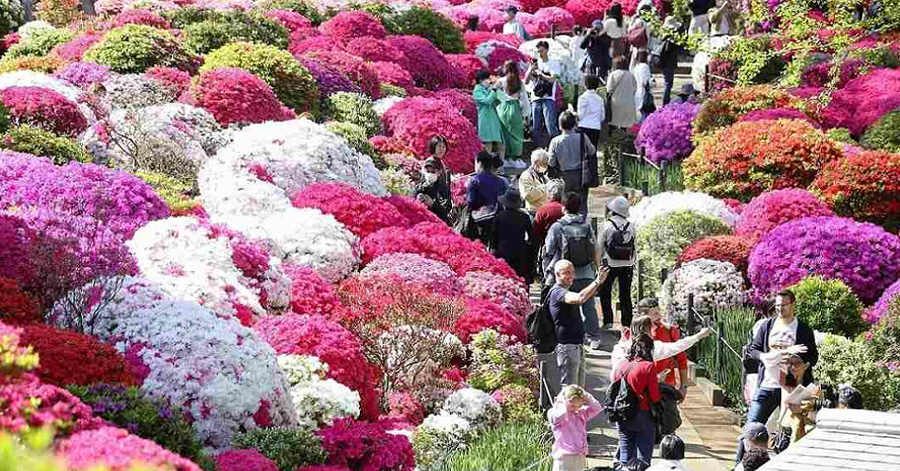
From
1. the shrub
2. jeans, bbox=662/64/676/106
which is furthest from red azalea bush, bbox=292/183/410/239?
jeans, bbox=662/64/676/106

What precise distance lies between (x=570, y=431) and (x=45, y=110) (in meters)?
8.36

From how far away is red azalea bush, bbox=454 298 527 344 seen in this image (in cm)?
1312

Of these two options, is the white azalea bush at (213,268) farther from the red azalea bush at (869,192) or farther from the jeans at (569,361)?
the red azalea bush at (869,192)

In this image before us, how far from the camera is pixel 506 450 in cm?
1040

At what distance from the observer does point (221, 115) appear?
18234mm

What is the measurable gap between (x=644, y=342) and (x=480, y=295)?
362 cm

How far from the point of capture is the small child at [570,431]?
1010 centimetres

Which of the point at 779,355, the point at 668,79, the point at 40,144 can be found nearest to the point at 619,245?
the point at 779,355

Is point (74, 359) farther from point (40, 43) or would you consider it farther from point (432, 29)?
point (432, 29)

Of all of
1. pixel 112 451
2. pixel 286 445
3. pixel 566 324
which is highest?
pixel 112 451

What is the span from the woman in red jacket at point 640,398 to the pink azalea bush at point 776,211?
622 centimetres

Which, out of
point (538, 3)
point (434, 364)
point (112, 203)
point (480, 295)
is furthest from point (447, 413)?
point (538, 3)

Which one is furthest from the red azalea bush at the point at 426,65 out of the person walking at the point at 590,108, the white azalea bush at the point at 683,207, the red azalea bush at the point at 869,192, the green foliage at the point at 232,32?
the red azalea bush at the point at 869,192

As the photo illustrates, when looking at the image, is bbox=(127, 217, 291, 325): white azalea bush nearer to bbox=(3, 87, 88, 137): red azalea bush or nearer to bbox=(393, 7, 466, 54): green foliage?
bbox=(3, 87, 88, 137): red azalea bush
